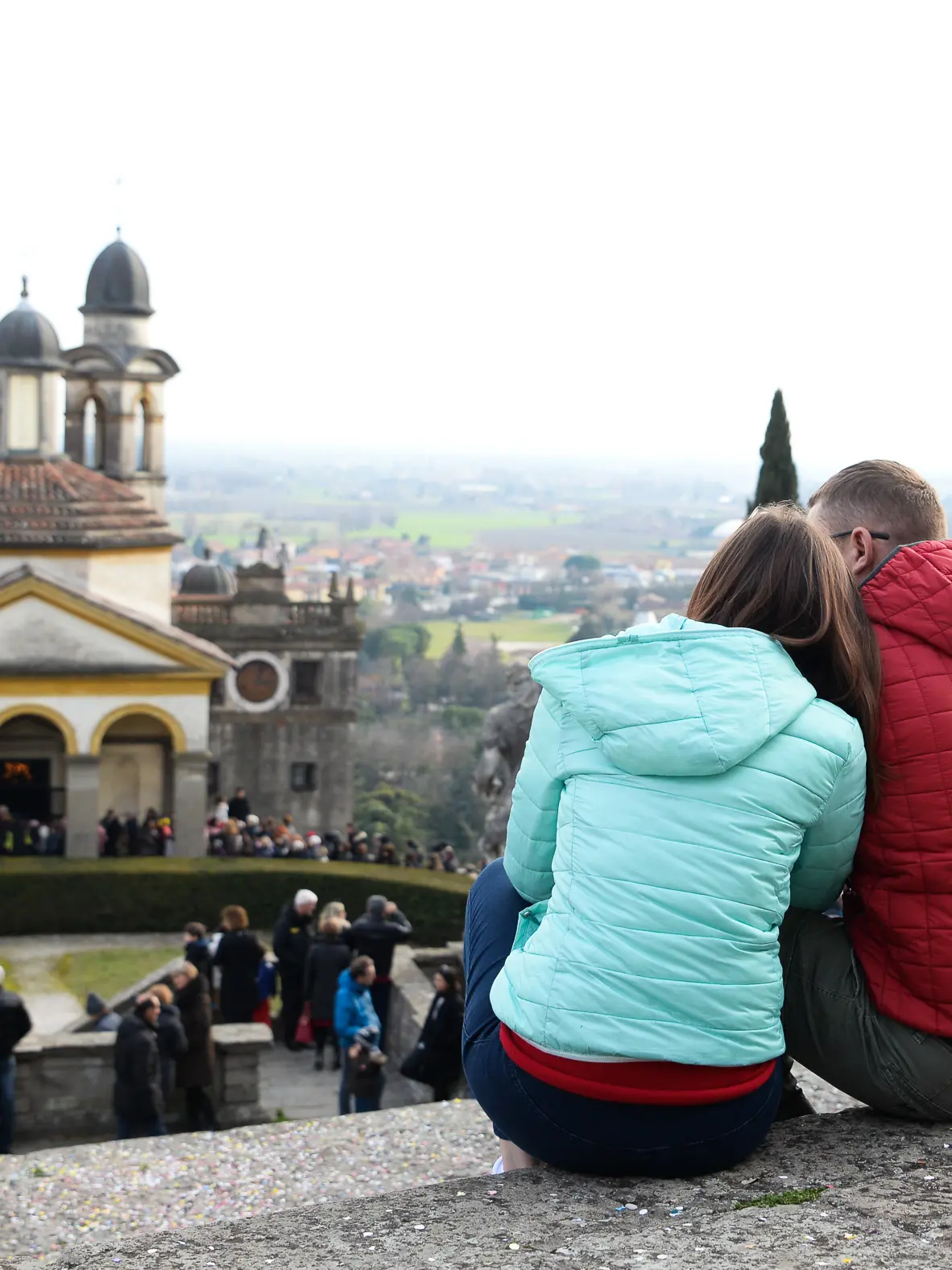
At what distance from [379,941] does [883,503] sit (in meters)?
9.87

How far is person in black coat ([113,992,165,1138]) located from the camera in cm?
1023

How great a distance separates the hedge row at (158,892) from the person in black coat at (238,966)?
7681mm

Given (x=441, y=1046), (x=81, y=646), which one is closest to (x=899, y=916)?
(x=441, y=1046)

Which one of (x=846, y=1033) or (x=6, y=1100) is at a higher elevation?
(x=846, y=1033)

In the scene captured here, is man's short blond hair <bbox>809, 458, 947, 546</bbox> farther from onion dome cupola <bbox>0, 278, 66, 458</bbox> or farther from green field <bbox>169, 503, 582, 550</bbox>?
green field <bbox>169, 503, 582, 550</bbox>

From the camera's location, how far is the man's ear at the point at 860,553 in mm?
4203

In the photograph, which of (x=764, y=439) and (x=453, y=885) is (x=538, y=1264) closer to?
(x=764, y=439)

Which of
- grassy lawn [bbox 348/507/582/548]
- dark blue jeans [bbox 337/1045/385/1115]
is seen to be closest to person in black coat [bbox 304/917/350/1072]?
dark blue jeans [bbox 337/1045/385/1115]

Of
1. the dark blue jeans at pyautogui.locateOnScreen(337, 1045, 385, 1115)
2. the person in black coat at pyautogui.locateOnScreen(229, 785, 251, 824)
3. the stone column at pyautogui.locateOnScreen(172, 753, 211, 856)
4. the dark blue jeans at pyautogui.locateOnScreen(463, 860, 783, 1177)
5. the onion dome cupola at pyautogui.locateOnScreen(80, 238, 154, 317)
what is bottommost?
the person in black coat at pyautogui.locateOnScreen(229, 785, 251, 824)

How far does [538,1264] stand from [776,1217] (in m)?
0.53

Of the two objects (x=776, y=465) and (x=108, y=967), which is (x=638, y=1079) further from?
(x=108, y=967)

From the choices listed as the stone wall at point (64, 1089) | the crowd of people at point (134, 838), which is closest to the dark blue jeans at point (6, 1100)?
the stone wall at point (64, 1089)

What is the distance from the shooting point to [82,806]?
81.3 feet

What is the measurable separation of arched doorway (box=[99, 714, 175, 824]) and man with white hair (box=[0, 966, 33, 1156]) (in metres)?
16.9
